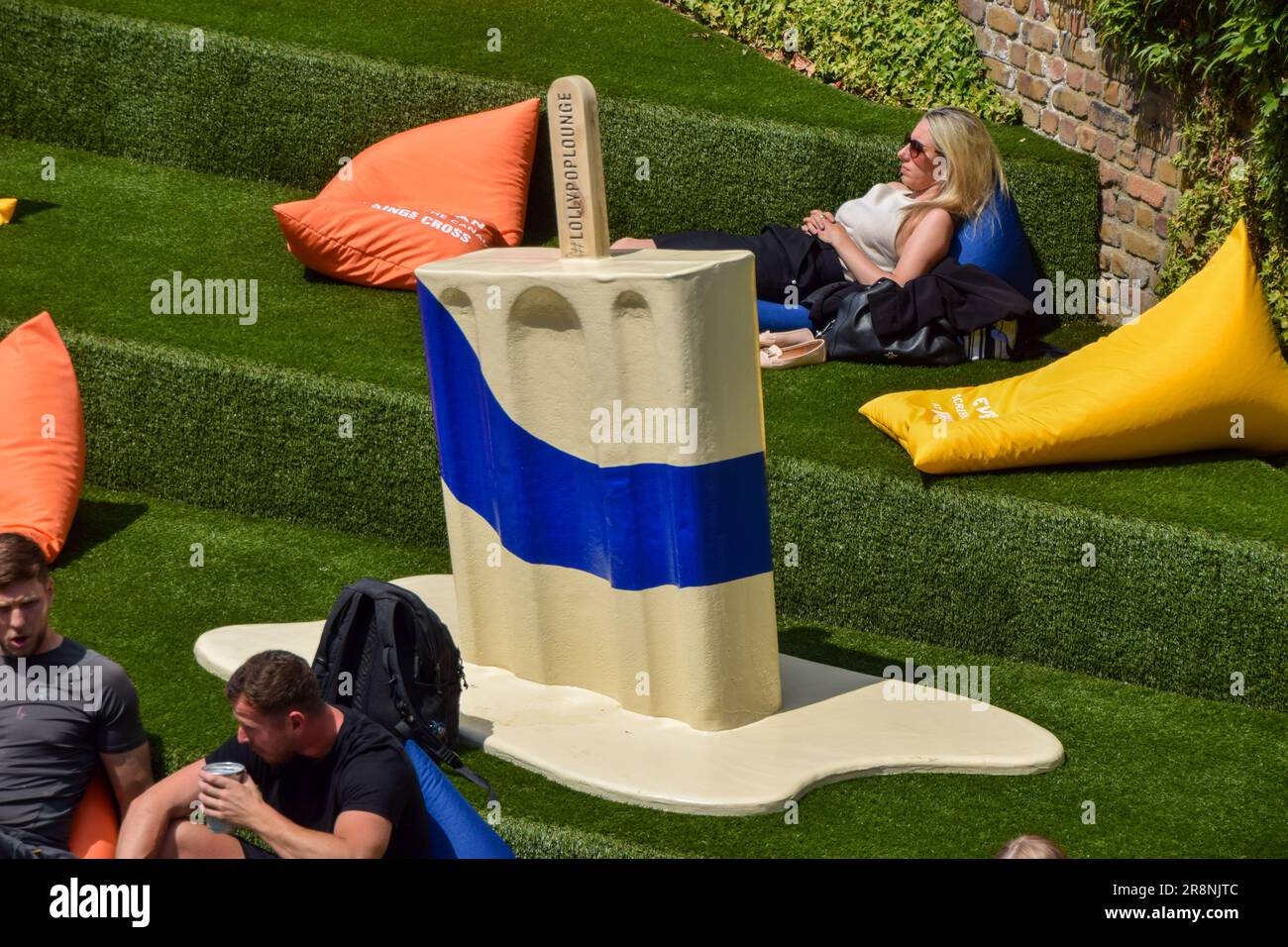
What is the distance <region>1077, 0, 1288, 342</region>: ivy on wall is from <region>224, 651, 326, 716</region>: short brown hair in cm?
356

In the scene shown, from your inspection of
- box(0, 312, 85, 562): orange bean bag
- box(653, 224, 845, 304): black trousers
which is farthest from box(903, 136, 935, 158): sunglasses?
box(0, 312, 85, 562): orange bean bag

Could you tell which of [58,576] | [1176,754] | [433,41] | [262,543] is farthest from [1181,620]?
[433,41]

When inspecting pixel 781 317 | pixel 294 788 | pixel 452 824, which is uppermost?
pixel 781 317

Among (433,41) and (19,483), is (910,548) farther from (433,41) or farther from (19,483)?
(433,41)

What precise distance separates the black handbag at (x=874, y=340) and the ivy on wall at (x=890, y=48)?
1.51 meters

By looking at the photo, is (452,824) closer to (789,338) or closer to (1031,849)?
(1031,849)

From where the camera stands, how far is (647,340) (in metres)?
3.83

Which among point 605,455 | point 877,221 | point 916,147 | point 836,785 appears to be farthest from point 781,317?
point 836,785

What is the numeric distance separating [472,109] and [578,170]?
3.17m

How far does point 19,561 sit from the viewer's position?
12.2ft

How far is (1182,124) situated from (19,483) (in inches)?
158

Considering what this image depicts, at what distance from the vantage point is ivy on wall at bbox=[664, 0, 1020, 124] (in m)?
6.79

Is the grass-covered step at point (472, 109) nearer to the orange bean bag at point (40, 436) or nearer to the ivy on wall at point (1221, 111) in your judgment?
the ivy on wall at point (1221, 111)

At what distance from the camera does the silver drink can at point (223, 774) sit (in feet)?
10.9
